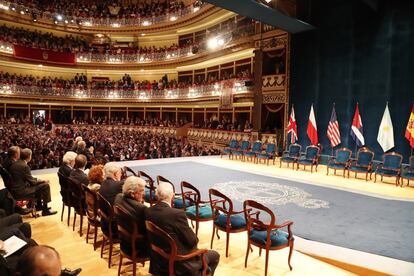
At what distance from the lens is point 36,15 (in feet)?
70.0

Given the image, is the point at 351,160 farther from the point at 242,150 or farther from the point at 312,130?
the point at 242,150

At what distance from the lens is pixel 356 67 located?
10.6 meters

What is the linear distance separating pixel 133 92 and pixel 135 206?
20.6m

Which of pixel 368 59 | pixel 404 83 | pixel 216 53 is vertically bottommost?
pixel 404 83

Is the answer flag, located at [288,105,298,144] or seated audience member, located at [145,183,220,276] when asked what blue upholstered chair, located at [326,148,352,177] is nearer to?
flag, located at [288,105,298,144]

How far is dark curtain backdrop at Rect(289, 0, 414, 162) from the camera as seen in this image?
9430 mm

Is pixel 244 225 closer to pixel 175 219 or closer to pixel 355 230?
pixel 175 219

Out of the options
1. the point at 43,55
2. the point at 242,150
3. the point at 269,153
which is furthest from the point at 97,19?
the point at 269,153

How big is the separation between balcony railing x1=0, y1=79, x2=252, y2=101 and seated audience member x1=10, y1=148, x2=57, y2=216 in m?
11.2

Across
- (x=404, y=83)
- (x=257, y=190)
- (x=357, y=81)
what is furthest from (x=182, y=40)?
(x=257, y=190)

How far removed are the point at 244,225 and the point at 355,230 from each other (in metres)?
2.12

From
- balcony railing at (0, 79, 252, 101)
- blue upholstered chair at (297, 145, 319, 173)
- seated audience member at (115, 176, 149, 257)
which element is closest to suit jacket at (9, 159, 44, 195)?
seated audience member at (115, 176, 149, 257)

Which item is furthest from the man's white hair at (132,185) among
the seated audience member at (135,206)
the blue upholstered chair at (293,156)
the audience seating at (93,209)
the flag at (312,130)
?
the flag at (312,130)

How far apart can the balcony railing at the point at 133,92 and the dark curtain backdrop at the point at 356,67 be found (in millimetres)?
3304
